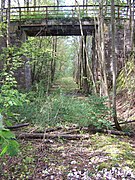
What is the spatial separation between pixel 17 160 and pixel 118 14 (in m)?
11.8

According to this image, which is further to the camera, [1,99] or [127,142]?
[127,142]

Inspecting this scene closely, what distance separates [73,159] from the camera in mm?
4312

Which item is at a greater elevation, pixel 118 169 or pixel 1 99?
pixel 1 99

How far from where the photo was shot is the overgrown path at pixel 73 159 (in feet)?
11.9

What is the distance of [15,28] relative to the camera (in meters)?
13.7

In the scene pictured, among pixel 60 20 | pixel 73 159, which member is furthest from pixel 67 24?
pixel 73 159

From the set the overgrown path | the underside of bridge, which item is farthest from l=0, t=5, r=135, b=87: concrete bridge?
the overgrown path

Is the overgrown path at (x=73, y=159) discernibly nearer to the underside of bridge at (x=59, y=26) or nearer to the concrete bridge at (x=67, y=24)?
the concrete bridge at (x=67, y=24)

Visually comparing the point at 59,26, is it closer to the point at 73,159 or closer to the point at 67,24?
the point at 67,24

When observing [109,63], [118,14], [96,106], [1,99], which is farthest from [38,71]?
[1,99]

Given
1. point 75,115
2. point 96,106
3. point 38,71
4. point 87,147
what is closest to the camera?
A: point 87,147

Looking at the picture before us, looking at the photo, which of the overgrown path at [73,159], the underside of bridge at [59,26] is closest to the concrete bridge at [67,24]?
the underside of bridge at [59,26]

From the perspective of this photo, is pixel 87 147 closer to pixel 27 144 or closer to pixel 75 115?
pixel 27 144

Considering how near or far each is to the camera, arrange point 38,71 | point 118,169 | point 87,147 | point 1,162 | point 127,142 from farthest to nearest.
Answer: point 38,71 < point 127,142 < point 87,147 < point 1,162 < point 118,169
